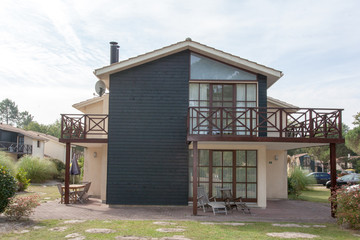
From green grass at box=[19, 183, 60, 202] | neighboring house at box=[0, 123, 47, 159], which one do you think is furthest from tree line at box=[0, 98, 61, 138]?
green grass at box=[19, 183, 60, 202]

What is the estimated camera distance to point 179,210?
12.3 meters

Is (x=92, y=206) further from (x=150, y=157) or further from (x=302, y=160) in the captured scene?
(x=302, y=160)

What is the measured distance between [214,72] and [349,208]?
6643 mm

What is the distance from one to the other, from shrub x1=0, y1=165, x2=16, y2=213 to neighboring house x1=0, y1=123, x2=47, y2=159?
91.3ft

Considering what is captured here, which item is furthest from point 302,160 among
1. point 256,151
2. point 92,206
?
point 92,206

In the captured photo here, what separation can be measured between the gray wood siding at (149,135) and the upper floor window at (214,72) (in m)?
0.32

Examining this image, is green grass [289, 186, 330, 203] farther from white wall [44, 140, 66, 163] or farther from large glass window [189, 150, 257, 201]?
white wall [44, 140, 66, 163]

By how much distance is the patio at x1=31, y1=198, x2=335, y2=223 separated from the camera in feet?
35.0

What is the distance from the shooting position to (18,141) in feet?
125

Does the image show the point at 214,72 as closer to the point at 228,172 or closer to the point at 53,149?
the point at 228,172

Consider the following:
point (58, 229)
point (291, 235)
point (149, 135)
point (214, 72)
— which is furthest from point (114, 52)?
point (291, 235)

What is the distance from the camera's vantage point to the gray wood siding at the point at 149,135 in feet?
43.0

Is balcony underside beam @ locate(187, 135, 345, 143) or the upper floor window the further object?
the upper floor window

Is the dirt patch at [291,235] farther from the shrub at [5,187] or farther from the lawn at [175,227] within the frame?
the shrub at [5,187]
